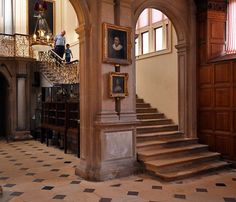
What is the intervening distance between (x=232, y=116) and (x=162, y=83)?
2424mm

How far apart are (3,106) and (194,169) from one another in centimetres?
944

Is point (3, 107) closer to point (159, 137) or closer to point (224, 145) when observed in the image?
point (159, 137)

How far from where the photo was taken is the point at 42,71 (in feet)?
37.7

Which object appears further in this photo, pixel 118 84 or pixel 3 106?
pixel 3 106

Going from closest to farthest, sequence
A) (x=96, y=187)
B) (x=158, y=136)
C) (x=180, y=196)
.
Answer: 1. (x=180, y=196)
2. (x=96, y=187)
3. (x=158, y=136)

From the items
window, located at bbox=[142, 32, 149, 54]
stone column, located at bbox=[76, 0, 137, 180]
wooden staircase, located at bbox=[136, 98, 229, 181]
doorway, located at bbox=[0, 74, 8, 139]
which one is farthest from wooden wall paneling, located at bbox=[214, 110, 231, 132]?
doorway, located at bbox=[0, 74, 8, 139]

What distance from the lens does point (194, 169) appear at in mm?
5785

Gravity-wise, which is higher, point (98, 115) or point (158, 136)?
point (98, 115)

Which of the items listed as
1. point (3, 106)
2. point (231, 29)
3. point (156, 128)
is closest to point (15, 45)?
point (3, 106)

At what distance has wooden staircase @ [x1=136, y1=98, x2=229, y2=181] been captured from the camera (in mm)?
5590

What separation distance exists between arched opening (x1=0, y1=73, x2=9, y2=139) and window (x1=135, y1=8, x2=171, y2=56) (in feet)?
20.0

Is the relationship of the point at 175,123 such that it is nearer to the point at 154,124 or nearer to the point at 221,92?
the point at 154,124

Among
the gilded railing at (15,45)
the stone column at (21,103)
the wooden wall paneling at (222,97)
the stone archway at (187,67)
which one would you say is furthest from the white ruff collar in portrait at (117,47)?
the gilded railing at (15,45)

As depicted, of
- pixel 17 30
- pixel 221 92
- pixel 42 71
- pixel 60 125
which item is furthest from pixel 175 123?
pixel 17 30
